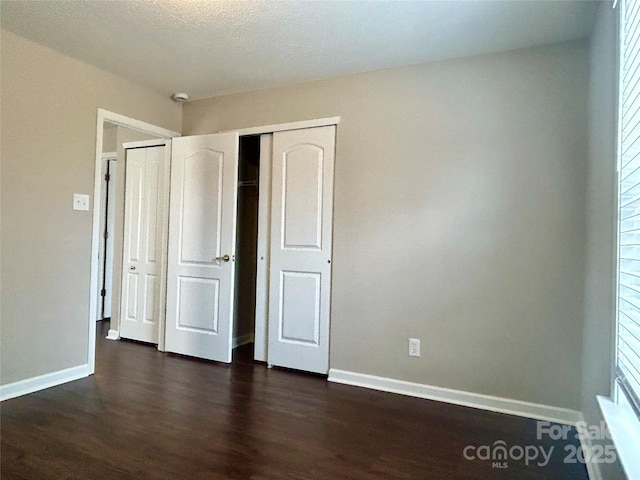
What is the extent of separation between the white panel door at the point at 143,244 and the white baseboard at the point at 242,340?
2.58 ft

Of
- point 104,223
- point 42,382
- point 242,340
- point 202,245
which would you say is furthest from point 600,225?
point 104,223

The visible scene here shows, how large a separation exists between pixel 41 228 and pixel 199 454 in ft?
6.61

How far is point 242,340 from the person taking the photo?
164 inches

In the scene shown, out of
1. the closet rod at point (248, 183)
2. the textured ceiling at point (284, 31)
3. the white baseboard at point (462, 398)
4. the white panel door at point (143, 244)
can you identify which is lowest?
the white baseboard at point (462, 398)

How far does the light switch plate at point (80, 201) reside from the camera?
3006mm

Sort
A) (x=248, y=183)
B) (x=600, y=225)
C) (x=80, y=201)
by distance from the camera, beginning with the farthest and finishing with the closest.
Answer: (x=248, y=183) < (x=80, y=201) < (x=600, y=225)

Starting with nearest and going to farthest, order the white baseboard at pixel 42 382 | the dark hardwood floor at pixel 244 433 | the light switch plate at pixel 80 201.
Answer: the dark hardwood floor at pixel 244 433 → the white baseboard at pixel 42 382 → the light switch plate at pixel 80 201

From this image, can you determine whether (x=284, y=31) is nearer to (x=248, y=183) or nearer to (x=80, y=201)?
(x=248, y=183)

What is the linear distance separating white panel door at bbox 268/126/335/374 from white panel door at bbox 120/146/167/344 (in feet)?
4.33

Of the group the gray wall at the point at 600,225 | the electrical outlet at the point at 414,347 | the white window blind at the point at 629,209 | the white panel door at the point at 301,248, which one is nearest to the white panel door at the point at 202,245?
the white panel door at the point at 301,248

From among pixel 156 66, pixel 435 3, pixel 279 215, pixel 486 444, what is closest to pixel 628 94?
pixel 435 3

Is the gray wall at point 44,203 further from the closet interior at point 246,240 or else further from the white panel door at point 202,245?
the closet interior at point 246,240

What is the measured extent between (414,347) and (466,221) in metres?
1.00

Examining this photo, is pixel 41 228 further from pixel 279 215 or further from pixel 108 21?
pixel 279 215
